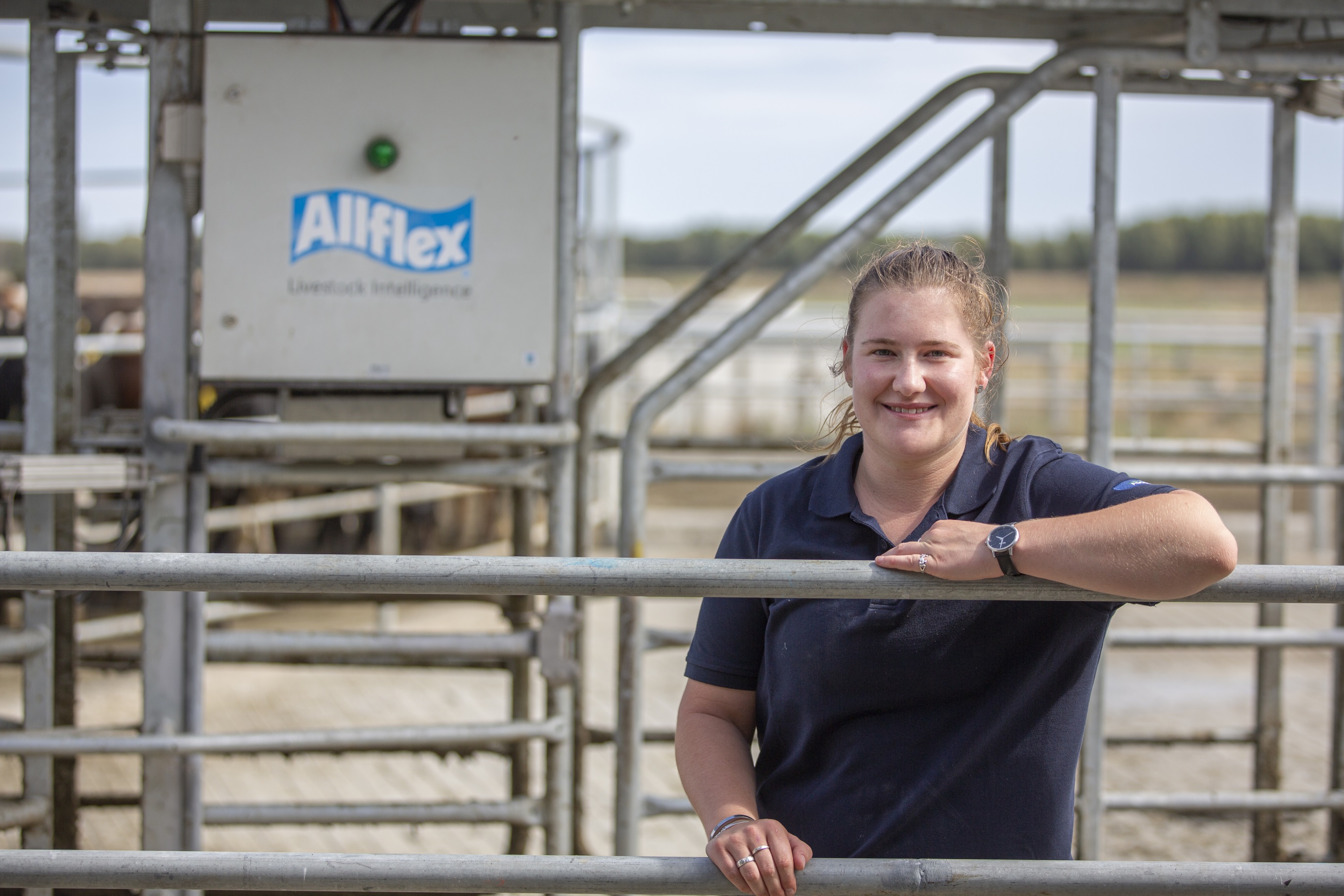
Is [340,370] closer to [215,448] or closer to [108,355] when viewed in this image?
[215,448]

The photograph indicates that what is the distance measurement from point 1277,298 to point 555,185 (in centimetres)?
235

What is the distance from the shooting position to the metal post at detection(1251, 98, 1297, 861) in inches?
146

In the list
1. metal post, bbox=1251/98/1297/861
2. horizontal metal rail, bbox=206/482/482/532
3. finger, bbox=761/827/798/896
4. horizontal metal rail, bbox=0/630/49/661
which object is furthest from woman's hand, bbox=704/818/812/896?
horizontal metal rail, bbox=206/482/482/532

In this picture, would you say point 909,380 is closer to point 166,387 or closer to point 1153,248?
point 166,387

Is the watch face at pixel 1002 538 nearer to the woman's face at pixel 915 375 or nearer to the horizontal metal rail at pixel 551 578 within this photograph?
the horizontal metal rail at pixel 551 578

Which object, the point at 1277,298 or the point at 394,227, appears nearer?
the point at 394,227

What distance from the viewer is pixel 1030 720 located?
63.6 inches

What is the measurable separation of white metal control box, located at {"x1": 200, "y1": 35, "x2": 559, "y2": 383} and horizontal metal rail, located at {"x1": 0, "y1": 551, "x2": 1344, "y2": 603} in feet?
4.99

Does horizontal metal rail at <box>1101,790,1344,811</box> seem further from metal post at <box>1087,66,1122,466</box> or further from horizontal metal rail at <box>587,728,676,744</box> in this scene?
horizontal metal rail at <box>587,728,676,744</box>

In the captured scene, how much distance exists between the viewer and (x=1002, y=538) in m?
1.45

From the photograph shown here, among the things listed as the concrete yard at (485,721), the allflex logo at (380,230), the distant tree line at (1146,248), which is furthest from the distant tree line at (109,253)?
the allflex logo at (380,230)

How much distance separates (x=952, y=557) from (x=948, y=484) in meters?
0.25

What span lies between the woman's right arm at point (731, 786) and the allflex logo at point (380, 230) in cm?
156

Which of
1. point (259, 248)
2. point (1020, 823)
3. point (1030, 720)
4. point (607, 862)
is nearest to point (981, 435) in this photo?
point (1030, 720)
